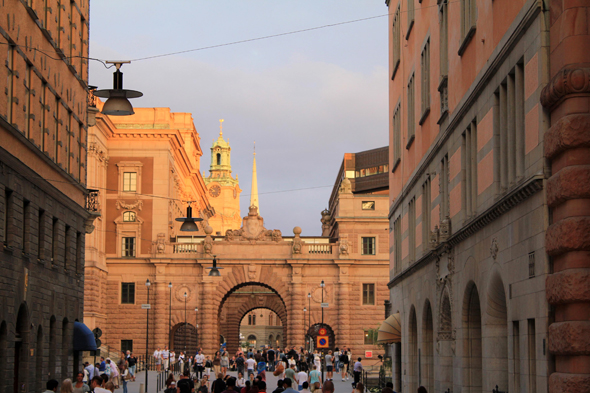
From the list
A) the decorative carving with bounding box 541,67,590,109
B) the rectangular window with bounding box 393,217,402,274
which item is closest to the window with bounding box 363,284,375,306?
the rectangular window with bounding box 393,217,402,274

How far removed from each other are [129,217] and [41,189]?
1798 inches

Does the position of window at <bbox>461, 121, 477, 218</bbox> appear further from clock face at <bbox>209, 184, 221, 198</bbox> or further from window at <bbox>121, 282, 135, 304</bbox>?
clock face at <bbox>209, 184, 221, 198</bbox>

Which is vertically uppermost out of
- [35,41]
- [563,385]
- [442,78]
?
[35,41]

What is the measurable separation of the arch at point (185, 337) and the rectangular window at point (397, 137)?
36.8 m

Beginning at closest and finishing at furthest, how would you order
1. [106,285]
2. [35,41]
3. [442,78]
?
[442,78], [35,41], [106,285]

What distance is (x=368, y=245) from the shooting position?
76.1 meters

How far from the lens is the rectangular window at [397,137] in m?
38.1

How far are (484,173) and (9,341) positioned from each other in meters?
14.0

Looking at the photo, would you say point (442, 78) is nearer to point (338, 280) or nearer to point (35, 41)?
point (35, 41)

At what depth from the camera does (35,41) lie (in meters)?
28.8

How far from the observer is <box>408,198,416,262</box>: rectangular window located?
33.6 meters

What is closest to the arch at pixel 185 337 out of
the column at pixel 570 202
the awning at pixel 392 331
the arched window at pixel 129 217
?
the arched window at pixel 129 217

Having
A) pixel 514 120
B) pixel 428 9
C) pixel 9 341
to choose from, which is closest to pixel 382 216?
pixel 428 9

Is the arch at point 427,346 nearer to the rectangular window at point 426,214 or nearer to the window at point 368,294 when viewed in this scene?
the rectangular window at point 426,214
